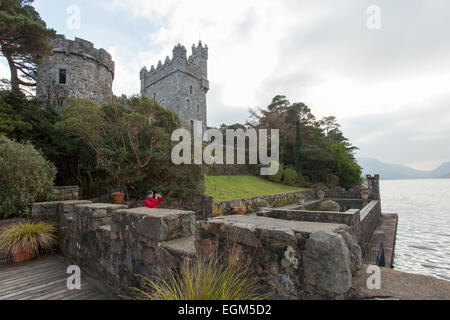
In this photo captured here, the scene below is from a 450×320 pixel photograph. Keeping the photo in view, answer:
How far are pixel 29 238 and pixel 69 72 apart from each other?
15.8m

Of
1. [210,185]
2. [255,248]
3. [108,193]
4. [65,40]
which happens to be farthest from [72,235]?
[65,40]

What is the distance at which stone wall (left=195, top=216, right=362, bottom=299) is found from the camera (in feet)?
4.79

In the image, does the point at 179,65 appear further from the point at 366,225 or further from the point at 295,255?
the point at 295,255

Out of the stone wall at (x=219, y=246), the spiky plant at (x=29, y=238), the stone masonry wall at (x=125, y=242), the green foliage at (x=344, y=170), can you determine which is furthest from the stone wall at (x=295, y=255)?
the green foliage at (x=344, y=170)

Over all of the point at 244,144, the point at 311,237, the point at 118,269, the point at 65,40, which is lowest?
the point at 118,269

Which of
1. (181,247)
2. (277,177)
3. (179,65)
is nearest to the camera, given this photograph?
(181,247)

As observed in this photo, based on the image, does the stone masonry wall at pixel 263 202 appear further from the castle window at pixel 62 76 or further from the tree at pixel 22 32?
the castle window at pixel 62 76

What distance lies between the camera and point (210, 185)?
49.8 feet

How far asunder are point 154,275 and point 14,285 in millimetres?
2614

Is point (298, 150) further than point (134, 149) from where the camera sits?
Yes

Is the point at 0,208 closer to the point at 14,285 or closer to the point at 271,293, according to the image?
the point at 14,285

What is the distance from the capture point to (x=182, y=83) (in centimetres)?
2914

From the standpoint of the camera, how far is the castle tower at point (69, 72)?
604 inches

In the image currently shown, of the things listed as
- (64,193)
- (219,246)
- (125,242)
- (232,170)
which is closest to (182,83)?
(232,170)
